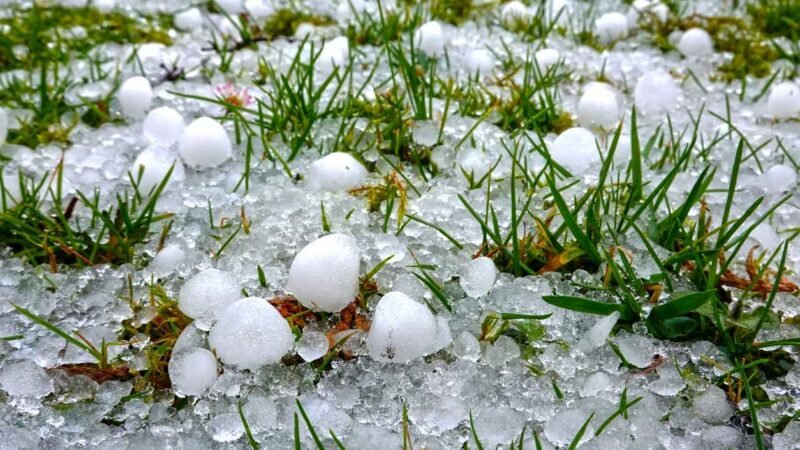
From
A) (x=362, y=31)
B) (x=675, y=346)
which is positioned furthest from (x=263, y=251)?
(x=362, y=31)

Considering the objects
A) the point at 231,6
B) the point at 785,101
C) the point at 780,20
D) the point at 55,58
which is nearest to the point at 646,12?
the point at 780,20

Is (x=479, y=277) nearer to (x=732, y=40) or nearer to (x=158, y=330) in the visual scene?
(x=158, y=330)

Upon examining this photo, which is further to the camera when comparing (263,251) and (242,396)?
(263,251)

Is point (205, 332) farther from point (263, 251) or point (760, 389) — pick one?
point (760, 389)

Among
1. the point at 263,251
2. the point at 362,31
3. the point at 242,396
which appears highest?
the point at 362,31

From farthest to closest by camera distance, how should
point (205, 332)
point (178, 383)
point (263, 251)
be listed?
point (263, 251) < point (205, 332) < point (178, 383)

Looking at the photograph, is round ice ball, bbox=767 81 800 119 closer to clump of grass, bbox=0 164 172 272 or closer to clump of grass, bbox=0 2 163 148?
clump of grass, bbox=0 164 172 272

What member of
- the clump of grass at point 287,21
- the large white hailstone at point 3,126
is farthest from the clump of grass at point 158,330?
the clump of grass at point 287,21

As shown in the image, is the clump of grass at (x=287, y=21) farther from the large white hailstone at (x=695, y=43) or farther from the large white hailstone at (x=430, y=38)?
the large white hailstone at (x=695, y=43)
